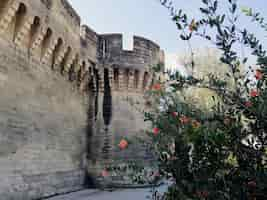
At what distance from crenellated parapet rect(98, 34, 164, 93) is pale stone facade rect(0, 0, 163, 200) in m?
0.03

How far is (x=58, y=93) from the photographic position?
24.7 feet

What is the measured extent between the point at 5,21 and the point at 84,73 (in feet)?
12.2

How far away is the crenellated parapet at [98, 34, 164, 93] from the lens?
9797 millimetres

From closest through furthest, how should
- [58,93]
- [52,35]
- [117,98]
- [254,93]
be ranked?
1. [254,93]
2. [52,35]
3. [58,93]
4. [117,98]

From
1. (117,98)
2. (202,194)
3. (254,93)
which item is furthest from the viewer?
(117,98)

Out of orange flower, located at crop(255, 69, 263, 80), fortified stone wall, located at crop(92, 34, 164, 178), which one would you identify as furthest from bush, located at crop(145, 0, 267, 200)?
fortified stone wall, located at crop(92, 34, 164, 178)

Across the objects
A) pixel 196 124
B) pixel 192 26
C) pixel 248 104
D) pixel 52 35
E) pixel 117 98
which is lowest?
pixel 196 124

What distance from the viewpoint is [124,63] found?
388 inches

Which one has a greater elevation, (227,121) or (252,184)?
(227,121)

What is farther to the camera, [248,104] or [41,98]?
[41,98]

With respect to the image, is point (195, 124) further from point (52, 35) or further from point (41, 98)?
point (52, 35)

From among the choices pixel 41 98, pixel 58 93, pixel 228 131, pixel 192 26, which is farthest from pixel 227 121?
pixel 58 93

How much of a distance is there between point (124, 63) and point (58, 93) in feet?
9.88

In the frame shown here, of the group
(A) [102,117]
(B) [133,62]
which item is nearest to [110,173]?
(A) [102,117]
